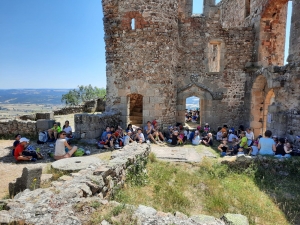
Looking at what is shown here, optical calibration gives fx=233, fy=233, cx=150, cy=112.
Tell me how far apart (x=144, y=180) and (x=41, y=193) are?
10.2ft

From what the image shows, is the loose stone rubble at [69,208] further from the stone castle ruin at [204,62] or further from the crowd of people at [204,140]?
the stone castle ruin at [204,62]

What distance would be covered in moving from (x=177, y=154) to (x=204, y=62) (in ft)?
21.8

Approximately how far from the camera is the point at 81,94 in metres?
41.9

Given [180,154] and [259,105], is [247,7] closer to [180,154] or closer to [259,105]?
[259,105]

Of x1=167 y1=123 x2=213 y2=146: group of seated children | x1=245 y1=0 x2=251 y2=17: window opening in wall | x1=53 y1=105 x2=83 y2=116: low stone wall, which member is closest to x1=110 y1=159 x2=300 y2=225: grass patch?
x1=167 y1=123 x2=213 y2=146: group of seated children

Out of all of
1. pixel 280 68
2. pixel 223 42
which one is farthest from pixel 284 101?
pixel 223 42

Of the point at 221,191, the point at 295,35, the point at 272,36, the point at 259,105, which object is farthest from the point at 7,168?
the point at 272,36

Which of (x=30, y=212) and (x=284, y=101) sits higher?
(x=284, y=101)

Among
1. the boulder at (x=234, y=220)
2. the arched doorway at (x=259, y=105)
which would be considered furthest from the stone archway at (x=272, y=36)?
the boulder at (x=234, y=220)

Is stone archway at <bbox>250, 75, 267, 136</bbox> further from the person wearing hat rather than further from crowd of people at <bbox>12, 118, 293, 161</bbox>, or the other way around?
the person wearing hat

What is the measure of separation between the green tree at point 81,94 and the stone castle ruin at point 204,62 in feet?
90.4

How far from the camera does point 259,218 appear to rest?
514 centimetres

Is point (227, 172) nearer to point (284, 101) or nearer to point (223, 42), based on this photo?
point (284, 101)

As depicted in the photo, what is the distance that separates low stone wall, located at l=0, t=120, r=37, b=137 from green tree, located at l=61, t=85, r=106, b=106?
27.0 m
